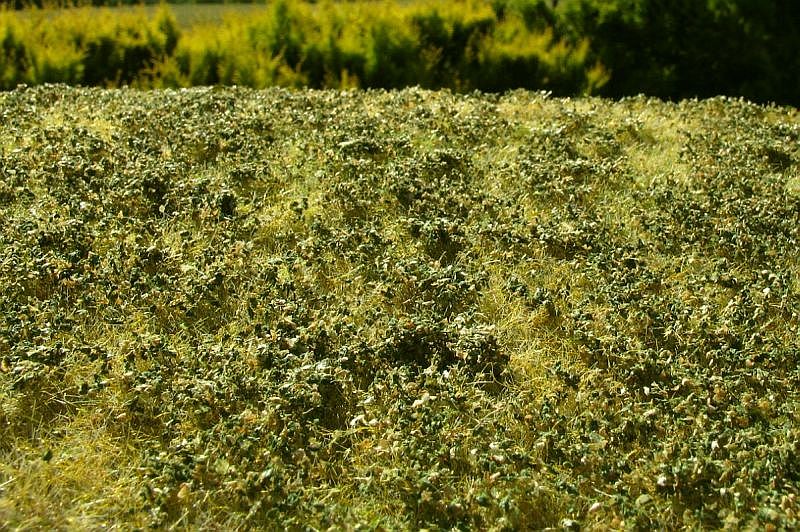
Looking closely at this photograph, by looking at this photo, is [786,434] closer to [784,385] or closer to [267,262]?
[784,385]

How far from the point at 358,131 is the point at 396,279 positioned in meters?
2.28

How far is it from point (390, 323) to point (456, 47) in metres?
6.26

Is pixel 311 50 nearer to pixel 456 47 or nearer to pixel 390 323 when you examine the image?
pixel 456 47

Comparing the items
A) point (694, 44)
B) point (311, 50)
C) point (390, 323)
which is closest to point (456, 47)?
point (311, 50)

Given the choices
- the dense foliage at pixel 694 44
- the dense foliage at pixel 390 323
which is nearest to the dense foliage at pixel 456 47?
the dense foliage at pixel 694 44

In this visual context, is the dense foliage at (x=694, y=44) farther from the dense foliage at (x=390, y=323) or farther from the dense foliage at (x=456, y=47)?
the dense foliage at (x=390, y=323)

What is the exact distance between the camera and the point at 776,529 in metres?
3.28

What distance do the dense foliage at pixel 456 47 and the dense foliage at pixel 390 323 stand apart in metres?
2.52

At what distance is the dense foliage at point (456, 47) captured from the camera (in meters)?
9.34

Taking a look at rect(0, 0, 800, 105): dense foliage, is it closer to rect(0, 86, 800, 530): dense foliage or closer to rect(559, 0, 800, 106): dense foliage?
rect(559, 0, 800, 106): dense foliage

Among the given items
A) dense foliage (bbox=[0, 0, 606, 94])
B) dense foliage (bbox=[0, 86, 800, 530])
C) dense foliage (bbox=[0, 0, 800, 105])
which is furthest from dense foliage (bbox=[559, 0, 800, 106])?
dense foliage (bbox=[0, 86, 800, 530])

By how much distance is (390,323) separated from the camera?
434 cm

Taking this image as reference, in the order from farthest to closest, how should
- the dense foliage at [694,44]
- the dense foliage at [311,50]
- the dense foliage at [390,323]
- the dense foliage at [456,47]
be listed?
the dense foliage at [694,44] → the dense foliage at [456,47] → the dense foliage at [311,50] → the dense foliage at [390,323]

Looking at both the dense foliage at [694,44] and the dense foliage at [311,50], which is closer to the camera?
the dense foliage at [311,50]
